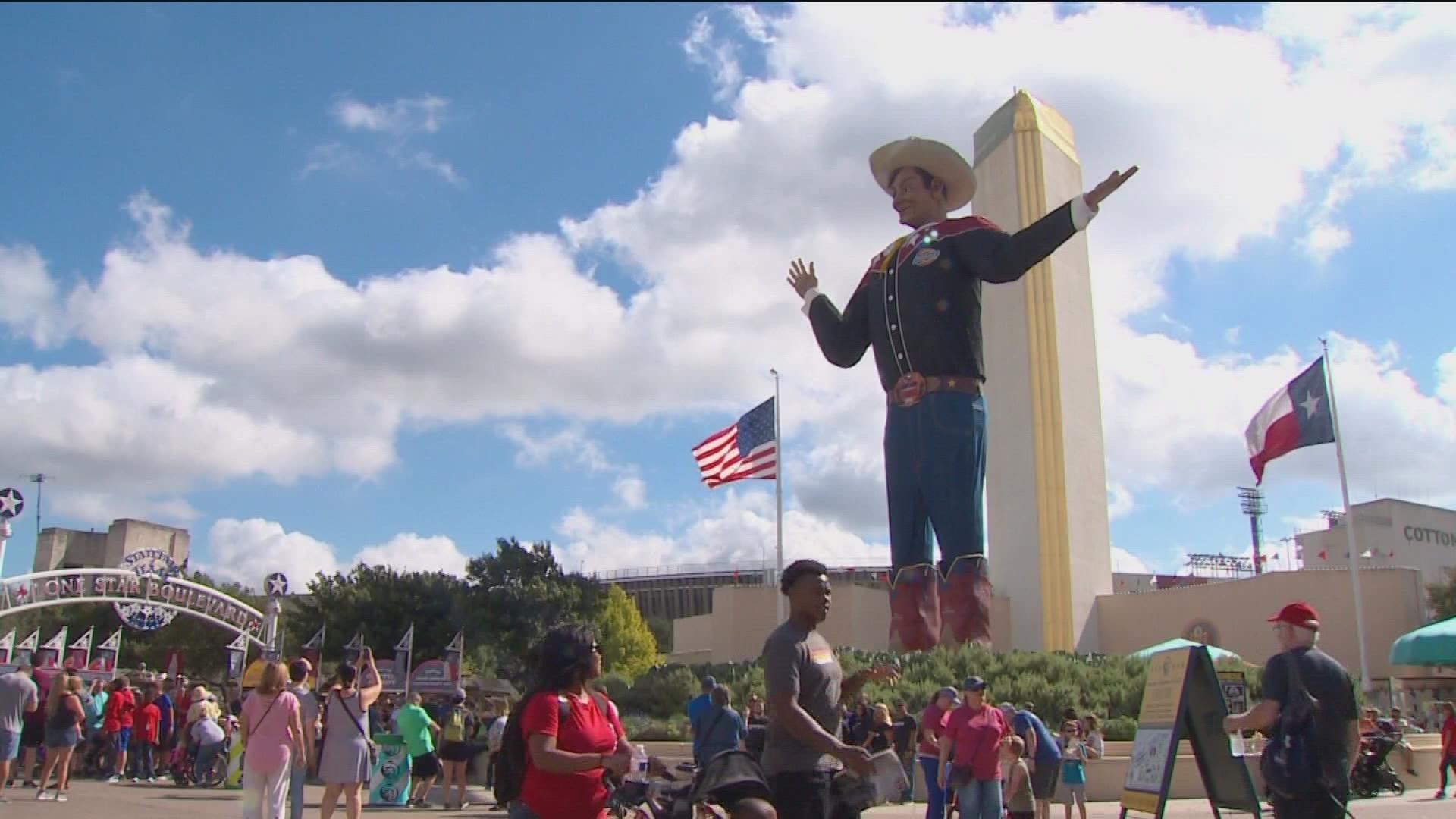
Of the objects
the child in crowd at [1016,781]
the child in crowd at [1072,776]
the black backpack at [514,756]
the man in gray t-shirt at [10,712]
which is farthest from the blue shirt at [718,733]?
the man in gray t-shirt at [10,712]

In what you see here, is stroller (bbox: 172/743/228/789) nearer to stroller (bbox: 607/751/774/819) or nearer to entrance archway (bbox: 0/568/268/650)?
entrance archway (bbox: 0/568/268/650)

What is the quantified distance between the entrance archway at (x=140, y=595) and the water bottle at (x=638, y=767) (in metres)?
23.4

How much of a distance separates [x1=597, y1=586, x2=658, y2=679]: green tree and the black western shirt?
41.5 meters

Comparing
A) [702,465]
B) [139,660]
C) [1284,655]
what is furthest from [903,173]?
[139,660]

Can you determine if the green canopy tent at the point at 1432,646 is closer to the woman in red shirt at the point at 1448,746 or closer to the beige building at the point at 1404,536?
the woman in red shirt at the point at 1448,746

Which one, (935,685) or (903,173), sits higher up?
(903,173)

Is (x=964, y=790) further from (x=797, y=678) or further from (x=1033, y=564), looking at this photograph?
(x=1033, y=564)

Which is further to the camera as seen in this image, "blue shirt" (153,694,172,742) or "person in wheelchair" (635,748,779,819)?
"blue shirt" (153,694,172,742)

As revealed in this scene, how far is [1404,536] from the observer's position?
185ft

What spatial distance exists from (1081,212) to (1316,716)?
33.6 feet

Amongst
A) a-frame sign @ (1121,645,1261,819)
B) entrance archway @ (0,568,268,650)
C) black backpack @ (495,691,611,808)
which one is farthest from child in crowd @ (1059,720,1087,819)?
entrance archway @ (0,568,268,650)

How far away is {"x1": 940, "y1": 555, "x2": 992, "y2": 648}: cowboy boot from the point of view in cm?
1578

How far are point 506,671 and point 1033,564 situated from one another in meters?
27.6

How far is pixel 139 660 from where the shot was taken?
183 ft
